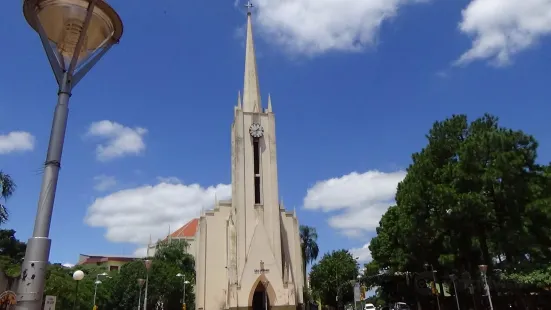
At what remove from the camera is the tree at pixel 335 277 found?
54.4m

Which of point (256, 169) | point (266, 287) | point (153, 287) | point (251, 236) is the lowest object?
point (266, 287)

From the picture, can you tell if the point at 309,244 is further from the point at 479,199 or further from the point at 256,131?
the point at 479,199

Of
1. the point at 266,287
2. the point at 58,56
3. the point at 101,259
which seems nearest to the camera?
the point at 58,56

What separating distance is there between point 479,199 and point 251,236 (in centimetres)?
1966

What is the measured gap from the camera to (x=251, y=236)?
3844 cm

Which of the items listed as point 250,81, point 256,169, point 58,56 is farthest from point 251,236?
point 58,56

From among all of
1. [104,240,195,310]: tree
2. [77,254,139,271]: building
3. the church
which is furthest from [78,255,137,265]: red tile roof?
the church

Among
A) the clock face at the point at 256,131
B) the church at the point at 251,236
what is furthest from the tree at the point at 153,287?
the clock face at the point at 256,131

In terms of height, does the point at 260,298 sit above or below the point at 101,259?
below

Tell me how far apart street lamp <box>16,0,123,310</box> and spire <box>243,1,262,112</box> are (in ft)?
123

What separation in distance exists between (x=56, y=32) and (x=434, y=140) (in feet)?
93.9

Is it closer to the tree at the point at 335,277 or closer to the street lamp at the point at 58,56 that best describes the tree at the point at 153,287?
the tree at the point at 335,277

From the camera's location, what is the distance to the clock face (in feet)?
137

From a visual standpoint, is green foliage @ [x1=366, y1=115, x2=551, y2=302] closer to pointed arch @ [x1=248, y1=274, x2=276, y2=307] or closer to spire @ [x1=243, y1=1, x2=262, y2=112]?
pointed arch @ [x1=248, y1=274, x2=276, y2=307]
